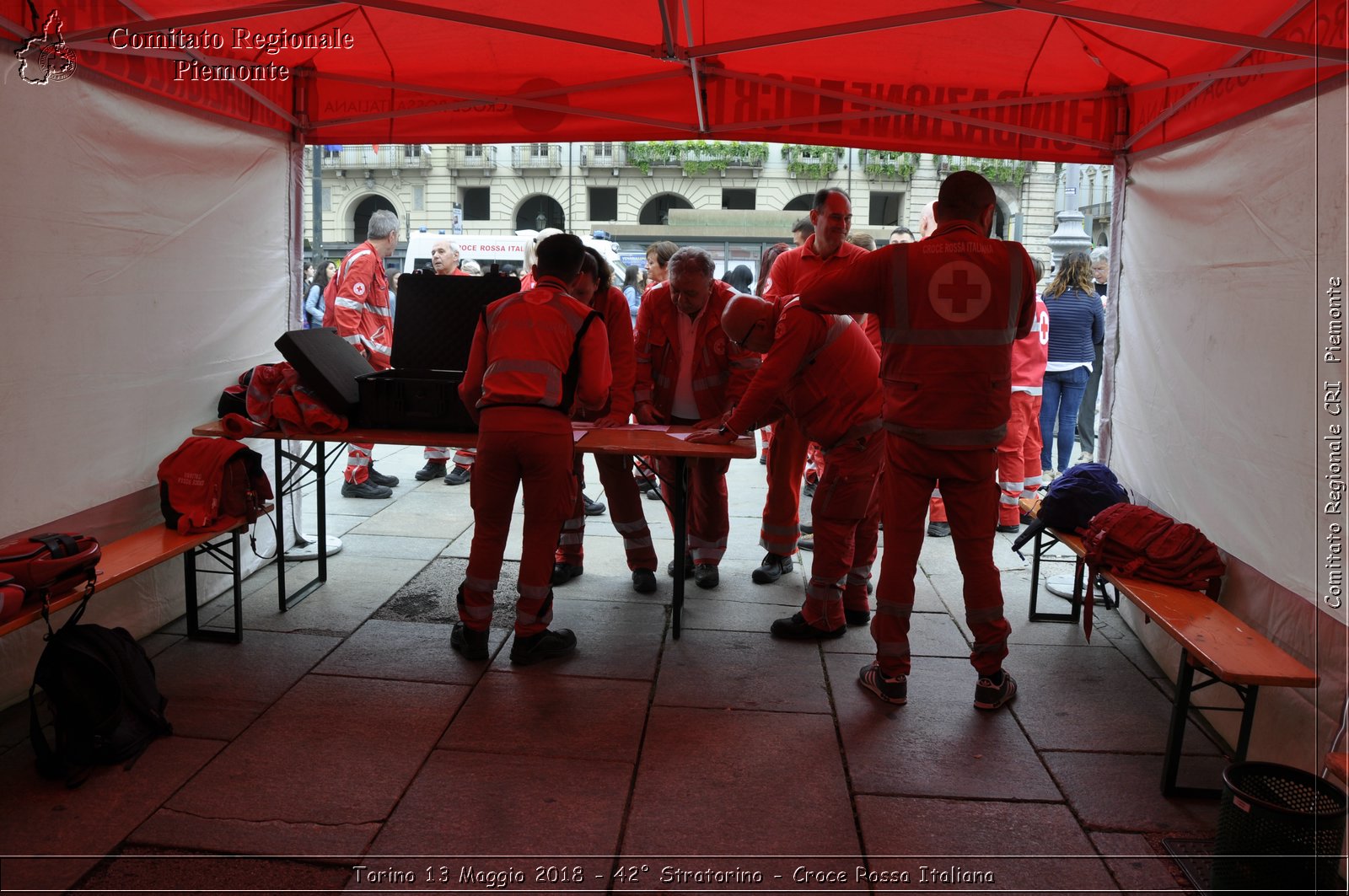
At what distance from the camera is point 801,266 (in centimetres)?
Result: 588

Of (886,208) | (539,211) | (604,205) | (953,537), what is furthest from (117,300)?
(886,208)

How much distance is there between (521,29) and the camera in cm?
Result: 409

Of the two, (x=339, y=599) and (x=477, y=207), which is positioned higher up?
(x=477, y=207)

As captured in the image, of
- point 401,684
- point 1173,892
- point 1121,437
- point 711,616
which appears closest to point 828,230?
point 1121,437

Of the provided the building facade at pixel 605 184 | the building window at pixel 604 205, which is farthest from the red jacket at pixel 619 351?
the building window at pixel 604 205

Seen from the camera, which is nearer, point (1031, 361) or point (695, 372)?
point (695, 372)

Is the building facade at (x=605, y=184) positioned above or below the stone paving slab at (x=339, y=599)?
above

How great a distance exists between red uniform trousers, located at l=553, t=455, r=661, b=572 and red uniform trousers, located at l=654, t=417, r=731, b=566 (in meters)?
0.18

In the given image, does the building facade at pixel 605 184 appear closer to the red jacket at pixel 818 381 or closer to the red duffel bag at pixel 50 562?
the red jacket at pixel 818 381

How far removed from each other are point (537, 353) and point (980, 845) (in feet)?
7.79

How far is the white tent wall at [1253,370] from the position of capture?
3039 millimetres

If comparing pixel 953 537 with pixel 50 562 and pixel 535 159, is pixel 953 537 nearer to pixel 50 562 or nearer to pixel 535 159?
pixel 50 562

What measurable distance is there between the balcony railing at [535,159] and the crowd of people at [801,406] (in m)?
30.7

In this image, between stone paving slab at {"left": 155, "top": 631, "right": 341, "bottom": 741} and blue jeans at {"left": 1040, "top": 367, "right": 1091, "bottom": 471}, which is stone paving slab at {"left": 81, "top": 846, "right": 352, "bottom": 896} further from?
blue jeans at {"left": 1040, "top": 367, "right": 1091, "bottom": 471}
